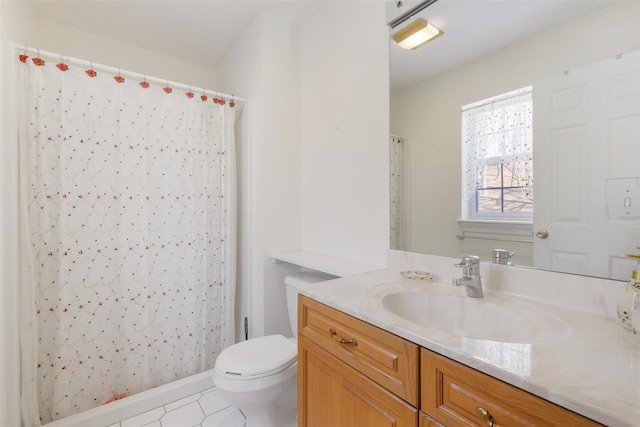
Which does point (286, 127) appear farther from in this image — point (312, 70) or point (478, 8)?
point (478, 8)

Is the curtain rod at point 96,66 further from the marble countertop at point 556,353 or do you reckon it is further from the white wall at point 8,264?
the marble countertop at point 556,353

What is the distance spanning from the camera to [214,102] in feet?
6.27

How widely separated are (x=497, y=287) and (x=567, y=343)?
0.39 meters

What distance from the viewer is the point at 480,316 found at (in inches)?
36.1

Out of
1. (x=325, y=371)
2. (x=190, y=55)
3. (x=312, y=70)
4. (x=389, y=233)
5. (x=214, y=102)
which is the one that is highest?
(x=190, y=55)

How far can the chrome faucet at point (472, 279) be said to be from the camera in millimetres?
963

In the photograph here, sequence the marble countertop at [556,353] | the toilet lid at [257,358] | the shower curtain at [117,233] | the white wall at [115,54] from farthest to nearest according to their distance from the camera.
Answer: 1. the white wall at [115,54]
2. the shower curtain at [117,233]
3. the toilet lid at [257,358]
4. the marble countertop at [556,353]

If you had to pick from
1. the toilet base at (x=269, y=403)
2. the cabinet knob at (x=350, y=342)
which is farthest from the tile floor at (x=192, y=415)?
the cabinet knob at (x=350, y=342)

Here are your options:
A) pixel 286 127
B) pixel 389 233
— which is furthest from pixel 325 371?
pixel 286 127

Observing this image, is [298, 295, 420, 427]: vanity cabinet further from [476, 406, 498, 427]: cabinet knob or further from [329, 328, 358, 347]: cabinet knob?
[476, 406, 498, 427]: cabinet knob

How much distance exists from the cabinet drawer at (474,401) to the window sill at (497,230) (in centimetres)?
60

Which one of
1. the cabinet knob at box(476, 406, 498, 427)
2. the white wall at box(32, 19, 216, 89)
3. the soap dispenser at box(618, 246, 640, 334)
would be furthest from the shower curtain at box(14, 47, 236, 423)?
the soap dispenser at box(618, 246, 640, 334)

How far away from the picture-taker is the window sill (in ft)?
3.18

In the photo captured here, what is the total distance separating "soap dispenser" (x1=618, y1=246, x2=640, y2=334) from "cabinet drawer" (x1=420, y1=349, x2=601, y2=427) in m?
0.40
